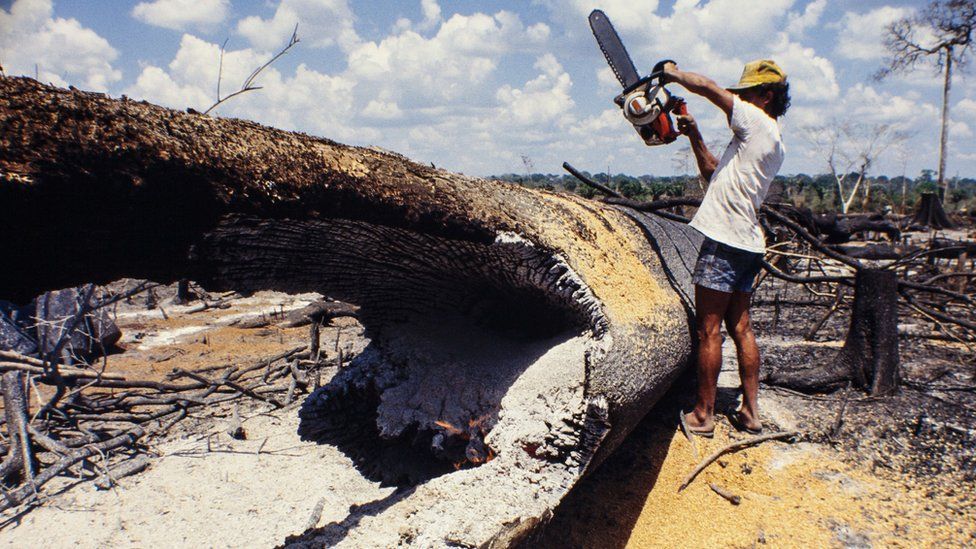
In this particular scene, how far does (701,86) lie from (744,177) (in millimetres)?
485

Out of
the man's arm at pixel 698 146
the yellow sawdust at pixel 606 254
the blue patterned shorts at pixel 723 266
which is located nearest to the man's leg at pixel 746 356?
the blue patterned shorts at pixel 723 266

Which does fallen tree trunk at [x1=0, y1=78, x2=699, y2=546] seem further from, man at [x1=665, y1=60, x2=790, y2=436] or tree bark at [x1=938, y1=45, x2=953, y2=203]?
tree bark at [x1=938, y1=45, x2=953, y2=203]

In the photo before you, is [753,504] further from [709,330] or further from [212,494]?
[212,494]

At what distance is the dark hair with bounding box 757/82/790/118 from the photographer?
252 cm

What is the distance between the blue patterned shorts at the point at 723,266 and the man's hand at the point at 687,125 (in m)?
0.58

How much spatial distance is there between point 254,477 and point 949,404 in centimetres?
396

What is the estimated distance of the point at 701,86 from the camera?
234 cm

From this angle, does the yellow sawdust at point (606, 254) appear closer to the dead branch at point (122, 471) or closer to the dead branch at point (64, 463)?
the dead branch at point (122, 471)

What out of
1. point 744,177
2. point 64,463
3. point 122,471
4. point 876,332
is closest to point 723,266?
point 744,177

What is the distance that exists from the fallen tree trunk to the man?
0.56 feet

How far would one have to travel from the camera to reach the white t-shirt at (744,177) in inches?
95.0

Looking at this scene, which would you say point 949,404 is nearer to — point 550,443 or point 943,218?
point 550,443

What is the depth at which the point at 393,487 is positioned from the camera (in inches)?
104

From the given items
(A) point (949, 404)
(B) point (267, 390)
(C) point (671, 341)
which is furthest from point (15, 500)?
(A) point (949, 404)
